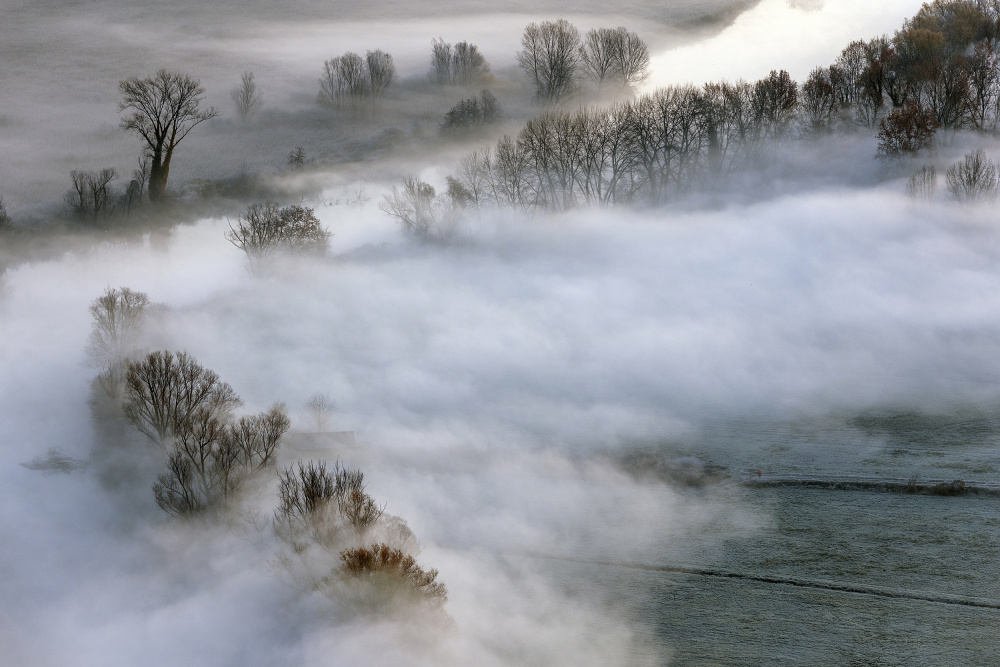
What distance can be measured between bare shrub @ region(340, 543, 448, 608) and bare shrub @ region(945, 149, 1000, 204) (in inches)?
2916

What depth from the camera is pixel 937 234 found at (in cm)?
9362

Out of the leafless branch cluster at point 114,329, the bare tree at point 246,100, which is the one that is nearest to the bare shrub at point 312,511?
the leafless branch cluster at point 114,329

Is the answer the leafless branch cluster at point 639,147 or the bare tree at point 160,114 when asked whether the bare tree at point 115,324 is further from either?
the leafless branch cluster at point 639,147

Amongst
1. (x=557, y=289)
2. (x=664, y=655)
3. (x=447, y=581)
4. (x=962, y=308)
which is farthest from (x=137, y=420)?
(x=962, y=308)

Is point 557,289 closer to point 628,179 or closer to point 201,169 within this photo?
point 628,179

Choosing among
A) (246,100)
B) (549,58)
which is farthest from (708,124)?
(246,100)

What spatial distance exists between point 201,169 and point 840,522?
61101 mm

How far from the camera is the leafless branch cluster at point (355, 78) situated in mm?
88438

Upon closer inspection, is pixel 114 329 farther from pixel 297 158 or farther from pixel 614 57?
pixel 614 57

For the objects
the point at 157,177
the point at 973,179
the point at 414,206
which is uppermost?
the point at 157,177

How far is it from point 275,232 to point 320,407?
22.8 m

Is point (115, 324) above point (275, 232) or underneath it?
underneath

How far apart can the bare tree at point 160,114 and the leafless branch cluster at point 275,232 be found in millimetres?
8933

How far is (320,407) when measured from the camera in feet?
242
